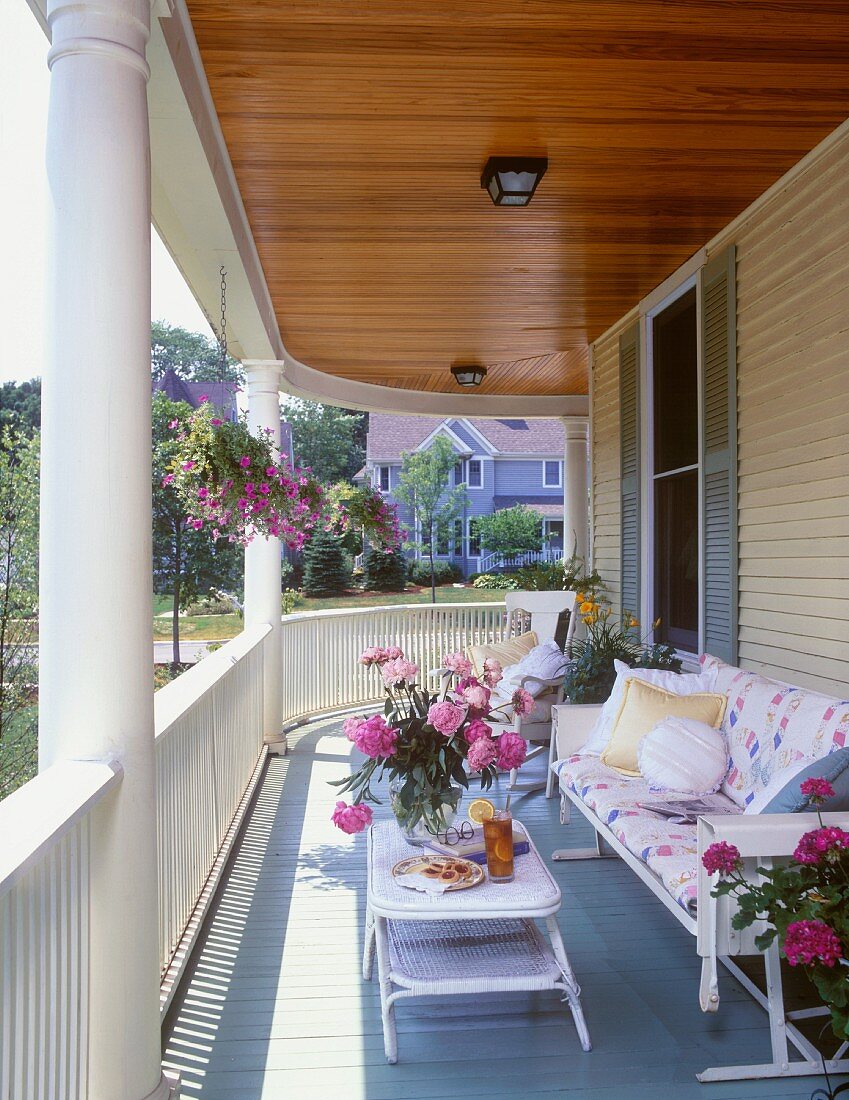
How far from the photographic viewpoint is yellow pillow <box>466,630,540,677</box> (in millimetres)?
6883

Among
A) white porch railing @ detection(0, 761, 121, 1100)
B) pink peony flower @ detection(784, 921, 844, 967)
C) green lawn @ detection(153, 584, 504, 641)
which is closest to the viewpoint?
white porch railing @ detection(0, 761, 121, 1100)

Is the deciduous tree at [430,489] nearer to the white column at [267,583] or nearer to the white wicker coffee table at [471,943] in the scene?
the white column at [267,583]

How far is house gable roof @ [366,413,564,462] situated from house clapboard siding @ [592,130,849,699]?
797 inches

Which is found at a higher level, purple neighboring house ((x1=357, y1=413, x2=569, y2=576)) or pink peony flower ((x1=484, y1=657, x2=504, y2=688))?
purple neighboring house ((x1=357, y1=413, x2=569, y2=576))

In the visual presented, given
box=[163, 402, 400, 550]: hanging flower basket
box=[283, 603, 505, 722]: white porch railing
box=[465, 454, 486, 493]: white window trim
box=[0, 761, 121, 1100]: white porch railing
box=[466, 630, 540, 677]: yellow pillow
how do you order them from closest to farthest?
box=[0, 761, 121, 1100]: white porch railing < box=[163, 402, 400, 550]: hanging flower basket < box=[466, 630, 540, 677]: yellow pillow < box=[283, 603, 505, 722]: white porch railing < box=[465, 454, 486, 493]: white window trim

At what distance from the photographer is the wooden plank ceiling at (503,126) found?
8.75 feet

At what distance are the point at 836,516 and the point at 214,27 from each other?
270 centimetres

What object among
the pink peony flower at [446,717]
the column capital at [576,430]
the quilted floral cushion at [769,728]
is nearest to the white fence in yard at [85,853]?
the pink peony flower at [446,717]

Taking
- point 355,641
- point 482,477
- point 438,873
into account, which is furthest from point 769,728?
point 482,477

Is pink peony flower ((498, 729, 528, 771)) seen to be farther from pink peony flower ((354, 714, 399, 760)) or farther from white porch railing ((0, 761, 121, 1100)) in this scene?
white porch railing ((0, 761, 121, 1100))

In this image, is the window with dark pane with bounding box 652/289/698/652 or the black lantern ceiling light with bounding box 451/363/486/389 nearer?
the window with dark pane with bounding box 652/289/698/652

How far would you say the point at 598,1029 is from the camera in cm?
266

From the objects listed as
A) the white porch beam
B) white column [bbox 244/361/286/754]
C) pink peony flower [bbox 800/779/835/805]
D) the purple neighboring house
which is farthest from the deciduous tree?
pink peony flower [bbox 800/779/835/805]

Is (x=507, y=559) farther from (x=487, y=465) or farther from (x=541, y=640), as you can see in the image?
(x=541, y=640)
